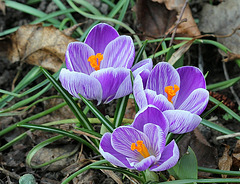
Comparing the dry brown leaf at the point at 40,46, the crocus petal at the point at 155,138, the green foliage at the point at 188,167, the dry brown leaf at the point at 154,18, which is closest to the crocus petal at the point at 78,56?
the crocus petal at the point at 155,138

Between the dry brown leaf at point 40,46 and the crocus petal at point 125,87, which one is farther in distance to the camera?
the dry brown leaf at point 40,46

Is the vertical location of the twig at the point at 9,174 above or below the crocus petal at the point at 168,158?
below

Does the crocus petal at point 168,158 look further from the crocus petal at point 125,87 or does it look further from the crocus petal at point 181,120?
the crocus petal at point 125,87

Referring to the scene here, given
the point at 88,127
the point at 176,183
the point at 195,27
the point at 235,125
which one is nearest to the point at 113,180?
the point at 88,127

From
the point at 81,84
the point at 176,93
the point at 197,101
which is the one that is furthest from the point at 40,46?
the point at 197,101

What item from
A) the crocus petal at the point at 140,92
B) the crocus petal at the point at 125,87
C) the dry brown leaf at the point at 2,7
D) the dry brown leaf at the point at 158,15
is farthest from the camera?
the dry brown leaf at the point at 2,7
